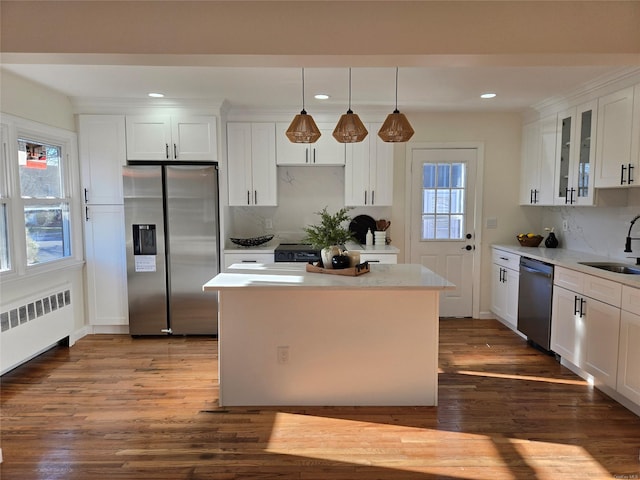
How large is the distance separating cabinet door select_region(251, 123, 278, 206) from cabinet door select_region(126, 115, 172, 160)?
885mm

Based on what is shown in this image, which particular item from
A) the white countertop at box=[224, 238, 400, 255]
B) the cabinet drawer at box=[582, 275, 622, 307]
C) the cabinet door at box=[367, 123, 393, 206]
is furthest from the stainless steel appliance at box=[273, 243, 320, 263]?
the cabinet drawer at box=[582, 275, 622, 307]

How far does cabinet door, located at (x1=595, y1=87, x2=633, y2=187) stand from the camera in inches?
126

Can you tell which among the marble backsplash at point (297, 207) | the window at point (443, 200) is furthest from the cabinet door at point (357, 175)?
the window at point (443, 200)

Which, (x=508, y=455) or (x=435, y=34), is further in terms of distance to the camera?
(x=508, y=455)

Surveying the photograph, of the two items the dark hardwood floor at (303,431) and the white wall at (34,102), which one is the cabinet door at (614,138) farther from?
the white wall at (34,102)

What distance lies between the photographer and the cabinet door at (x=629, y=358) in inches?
105

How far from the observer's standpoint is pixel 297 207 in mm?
4988

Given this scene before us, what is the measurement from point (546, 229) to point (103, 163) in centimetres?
474

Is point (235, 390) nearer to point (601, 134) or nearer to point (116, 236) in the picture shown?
point (116, 236)

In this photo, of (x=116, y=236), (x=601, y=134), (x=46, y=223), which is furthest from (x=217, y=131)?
(x=601, y=134)

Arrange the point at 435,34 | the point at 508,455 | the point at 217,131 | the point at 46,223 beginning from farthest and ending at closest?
the point at 217,131 → the point at 46,223 → the point at 508,455 → the point at 435,34

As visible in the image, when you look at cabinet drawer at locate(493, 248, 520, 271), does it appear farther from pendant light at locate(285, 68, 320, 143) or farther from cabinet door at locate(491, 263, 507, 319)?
pendant light at locate(285, 68, 320, 143)

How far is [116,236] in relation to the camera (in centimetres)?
437

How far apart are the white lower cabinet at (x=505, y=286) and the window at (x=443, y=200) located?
1.76 ft
